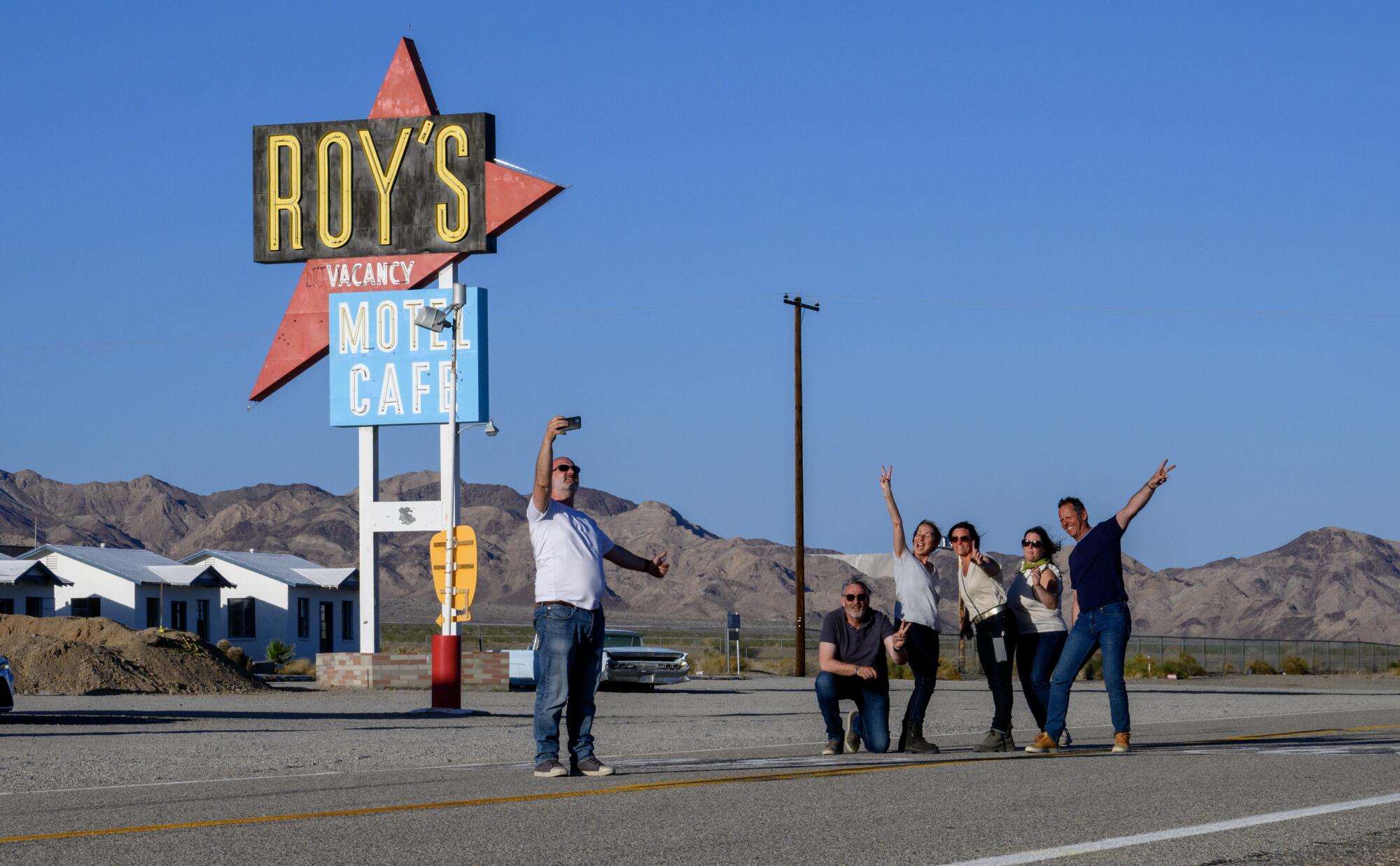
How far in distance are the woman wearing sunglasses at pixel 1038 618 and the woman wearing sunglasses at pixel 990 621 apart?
10 cm

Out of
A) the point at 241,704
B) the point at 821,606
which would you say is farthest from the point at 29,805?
the point at 821,606

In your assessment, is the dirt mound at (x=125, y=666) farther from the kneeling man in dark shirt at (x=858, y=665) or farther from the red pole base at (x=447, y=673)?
the kneeling man in dark shirt at (x=858, y=665)

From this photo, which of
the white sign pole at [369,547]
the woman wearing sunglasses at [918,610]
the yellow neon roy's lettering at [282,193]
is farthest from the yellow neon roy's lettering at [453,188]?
the woman wearing sunglasses at [918,610]

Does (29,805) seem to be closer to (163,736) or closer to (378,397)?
(163,736)

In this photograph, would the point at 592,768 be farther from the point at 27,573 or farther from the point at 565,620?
the point at 27,573

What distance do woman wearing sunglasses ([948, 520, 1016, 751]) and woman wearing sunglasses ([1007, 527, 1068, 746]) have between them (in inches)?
3.8

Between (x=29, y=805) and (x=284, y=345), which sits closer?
(x=29, y=805)

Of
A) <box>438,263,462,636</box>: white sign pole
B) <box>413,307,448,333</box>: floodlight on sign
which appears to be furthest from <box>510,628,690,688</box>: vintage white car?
<box>413,307,448,333</box>: floodlight on sign

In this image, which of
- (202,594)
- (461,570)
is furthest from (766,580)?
(461,570)

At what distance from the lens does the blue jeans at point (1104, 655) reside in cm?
1270

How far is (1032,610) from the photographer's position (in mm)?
13258

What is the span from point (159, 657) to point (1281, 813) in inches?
1019

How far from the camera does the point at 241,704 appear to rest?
84.5 feet

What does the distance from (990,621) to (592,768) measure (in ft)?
11.5
